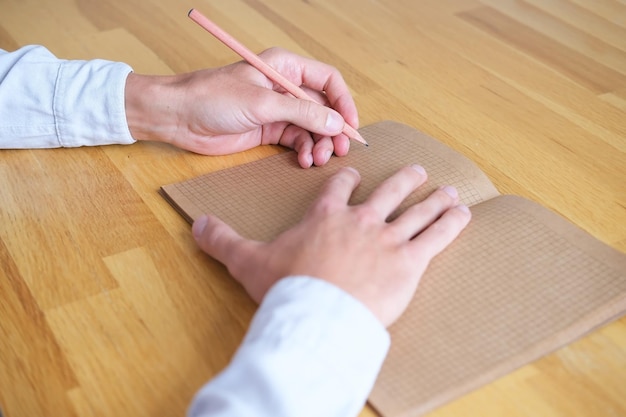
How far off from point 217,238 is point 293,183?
0.15m

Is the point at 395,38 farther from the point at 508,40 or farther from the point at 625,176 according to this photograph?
the point at 625,176

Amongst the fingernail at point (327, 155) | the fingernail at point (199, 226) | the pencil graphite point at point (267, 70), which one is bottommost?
the fingernail at point (199, 226)

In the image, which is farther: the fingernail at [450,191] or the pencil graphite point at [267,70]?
the pencil graphite point at [267,70]

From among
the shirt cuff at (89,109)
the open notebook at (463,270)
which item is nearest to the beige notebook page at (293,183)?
the open notebook at (463,270)

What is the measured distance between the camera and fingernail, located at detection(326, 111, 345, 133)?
0.89m

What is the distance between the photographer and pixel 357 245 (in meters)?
0.68

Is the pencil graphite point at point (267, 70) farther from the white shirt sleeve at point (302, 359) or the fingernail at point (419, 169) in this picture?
the white shirt sleeve at point (302, 359)

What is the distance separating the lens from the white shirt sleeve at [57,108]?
0.93 metres

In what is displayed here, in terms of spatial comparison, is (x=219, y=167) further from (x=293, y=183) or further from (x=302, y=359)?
(x=302, y=359)

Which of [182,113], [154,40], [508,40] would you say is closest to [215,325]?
[182,113]

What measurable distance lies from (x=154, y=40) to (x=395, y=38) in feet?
1.28

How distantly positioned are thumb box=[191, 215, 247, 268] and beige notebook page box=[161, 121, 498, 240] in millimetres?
32

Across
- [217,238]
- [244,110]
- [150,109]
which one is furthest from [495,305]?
[150,109]

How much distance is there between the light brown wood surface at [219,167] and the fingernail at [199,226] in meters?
0.02
